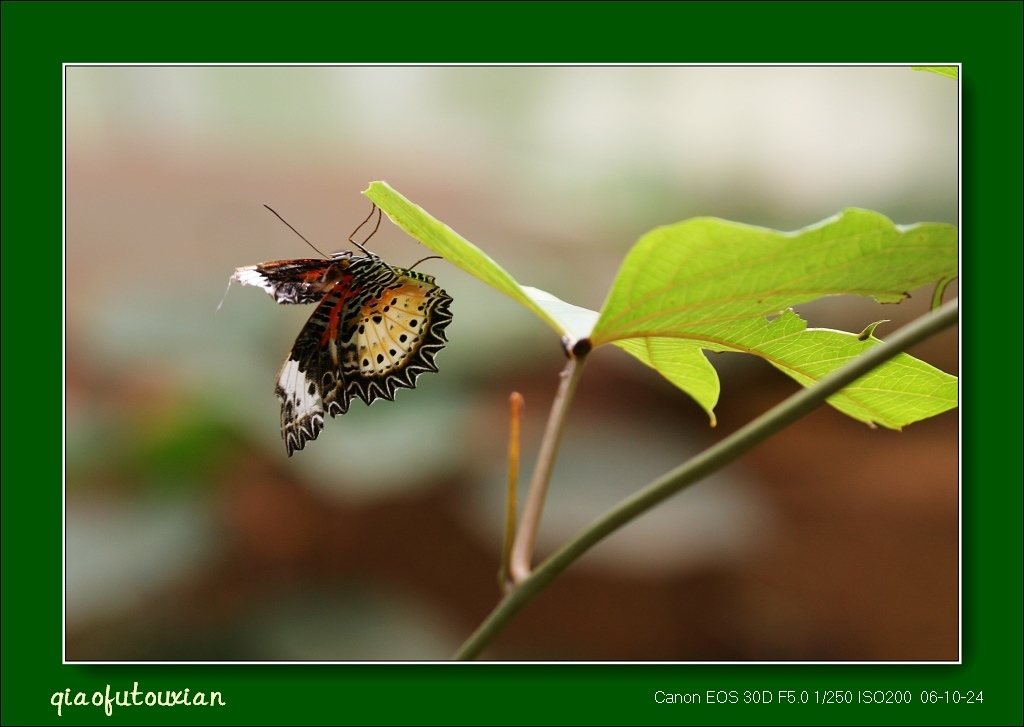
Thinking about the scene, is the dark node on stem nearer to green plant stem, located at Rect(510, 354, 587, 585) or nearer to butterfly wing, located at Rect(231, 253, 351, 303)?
green plant stem, located at Rect(510, 354, 587, 585)

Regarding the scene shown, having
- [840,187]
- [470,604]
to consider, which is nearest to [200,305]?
[470,604]

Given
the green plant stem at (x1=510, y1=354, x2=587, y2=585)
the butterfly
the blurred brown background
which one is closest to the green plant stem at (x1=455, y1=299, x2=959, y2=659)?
the green plant stem at (x1=510, y1=354, x2=587, y2=585)

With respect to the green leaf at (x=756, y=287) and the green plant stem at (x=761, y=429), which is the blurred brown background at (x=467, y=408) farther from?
the green plant stem at (x=761, y=429)

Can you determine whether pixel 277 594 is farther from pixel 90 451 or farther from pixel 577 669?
pixel 577 669

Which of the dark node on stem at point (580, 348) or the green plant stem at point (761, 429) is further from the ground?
the dark node on stem at point (580, 348)

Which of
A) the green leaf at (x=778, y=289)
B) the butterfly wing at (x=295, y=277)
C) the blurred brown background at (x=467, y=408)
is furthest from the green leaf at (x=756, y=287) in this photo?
the blurred brown background at (x=467, y=408)
